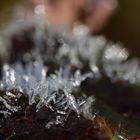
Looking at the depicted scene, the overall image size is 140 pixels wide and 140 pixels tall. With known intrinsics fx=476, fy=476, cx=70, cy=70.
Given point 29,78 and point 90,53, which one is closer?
point 29,78

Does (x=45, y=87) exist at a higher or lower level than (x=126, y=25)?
lower

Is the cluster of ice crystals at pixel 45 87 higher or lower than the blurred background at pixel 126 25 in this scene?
lower

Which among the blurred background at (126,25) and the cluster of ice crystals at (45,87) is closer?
the cluster of ice crystals at (45,87)

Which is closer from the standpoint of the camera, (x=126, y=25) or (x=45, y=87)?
(x=45, y=87)

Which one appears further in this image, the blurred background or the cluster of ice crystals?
the blurred background

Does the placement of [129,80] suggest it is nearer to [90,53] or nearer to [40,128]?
[90,53]

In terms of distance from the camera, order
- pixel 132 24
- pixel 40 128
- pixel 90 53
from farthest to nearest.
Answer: pixel 132 24
pixel 90 53
pixel 40 128

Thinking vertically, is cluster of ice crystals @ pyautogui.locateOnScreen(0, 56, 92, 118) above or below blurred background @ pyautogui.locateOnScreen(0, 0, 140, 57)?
below

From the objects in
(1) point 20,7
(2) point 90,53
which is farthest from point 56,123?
(1) point 20,7
